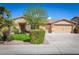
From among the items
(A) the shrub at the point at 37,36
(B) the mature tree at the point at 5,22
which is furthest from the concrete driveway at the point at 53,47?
(B) the mature tree at the point at 5,22

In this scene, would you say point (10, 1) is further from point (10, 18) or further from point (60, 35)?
point (60, 35)

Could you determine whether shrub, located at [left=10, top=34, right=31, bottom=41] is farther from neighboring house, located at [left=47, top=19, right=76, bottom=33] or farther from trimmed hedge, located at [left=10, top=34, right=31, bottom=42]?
neighboring house, located at [left=47, top=19, right=76, bottom=33]

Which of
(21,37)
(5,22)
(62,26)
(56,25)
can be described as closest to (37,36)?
(21,37)

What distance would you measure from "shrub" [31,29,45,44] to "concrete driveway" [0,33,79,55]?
0.09m

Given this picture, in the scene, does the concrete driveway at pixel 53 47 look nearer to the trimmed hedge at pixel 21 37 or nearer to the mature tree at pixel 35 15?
the trimmed hedge at pixel 21 37

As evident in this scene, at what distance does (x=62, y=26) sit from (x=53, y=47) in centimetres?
55

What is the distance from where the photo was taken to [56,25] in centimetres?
1125

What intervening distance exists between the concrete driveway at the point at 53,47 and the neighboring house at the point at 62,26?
0.12 metres

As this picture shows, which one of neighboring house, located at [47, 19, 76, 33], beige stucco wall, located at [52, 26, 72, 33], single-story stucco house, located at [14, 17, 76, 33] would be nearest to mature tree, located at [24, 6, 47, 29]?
single-story stucco house, located at [14, 17, 76, 33]

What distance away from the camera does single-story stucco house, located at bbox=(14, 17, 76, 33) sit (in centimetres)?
1109

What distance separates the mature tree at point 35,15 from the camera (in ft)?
36.1

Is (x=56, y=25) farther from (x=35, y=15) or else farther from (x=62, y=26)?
(x=35, y=15)

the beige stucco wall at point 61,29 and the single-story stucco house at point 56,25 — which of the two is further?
the beige stucco wall at point 61,29
